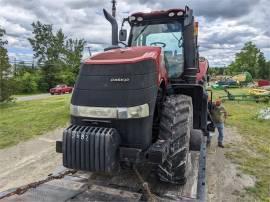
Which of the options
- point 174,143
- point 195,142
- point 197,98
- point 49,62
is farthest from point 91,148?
point 49,62

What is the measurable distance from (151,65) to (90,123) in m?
1.02

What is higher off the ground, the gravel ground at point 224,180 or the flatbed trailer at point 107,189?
the flatbed trailer at point 107,189

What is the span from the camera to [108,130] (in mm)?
3551

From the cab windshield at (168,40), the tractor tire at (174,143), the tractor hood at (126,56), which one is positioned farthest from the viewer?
the cab windshield at (168,40)

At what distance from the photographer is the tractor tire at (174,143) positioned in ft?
12.8

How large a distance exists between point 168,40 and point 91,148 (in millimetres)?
2914

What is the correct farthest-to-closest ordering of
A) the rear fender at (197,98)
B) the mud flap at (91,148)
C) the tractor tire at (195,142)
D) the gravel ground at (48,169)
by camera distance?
1. the gravel ground at (48,169)
2. the rear fender at (197,98)
3. the tractor tire at (195,142)
4. the mud flap at (91,148)

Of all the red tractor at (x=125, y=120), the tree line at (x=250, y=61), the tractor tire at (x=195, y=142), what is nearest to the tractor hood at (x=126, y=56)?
the red tractor at (x=125, y=120)

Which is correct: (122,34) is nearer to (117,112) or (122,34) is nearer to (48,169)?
(117,112)

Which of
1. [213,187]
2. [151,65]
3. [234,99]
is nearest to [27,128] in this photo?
[213,187]

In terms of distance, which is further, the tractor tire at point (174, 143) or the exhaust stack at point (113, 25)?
the exhaust stack at point (113, 25)

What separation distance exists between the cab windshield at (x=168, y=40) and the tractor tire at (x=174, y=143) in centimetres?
153

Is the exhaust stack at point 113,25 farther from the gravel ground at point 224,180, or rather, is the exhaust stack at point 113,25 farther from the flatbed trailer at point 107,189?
the gravel ground at point 224,180

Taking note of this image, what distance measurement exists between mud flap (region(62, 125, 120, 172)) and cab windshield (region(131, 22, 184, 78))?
7.54 feet
